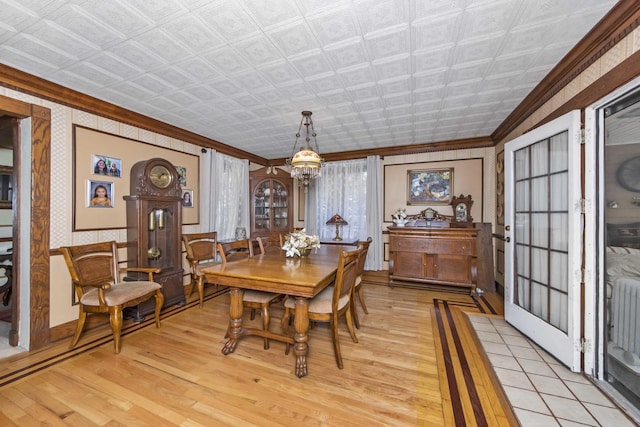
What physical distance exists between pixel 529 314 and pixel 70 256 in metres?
4.41

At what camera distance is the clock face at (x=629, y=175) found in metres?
2.00

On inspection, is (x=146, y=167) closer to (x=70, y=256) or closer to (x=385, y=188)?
(x=70, y=256)

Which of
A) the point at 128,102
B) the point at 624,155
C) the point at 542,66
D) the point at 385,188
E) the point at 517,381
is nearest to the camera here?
the point at 517,381

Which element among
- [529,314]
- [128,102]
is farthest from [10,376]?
[529,314]

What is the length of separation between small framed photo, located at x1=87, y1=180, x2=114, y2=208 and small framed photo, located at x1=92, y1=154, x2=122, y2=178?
0.12 meters

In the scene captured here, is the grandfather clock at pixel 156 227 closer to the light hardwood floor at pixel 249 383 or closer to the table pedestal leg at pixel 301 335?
the light hardwood floor at pixel 249 383

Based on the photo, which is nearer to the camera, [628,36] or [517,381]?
[628,36]

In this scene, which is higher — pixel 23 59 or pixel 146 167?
pixel 23 59

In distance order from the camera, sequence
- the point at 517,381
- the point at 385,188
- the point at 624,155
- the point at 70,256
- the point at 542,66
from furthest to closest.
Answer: the point at 385,188 → the point at 70,256 → the point at 542,66 → the point at 624,155 → the point at 517,381

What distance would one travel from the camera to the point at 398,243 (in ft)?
13.8

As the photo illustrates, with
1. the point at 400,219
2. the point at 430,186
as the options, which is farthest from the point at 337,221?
the point at 430,186

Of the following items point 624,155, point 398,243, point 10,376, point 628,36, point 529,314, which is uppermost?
point 628,36

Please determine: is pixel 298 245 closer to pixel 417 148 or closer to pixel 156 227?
pixel 156 227

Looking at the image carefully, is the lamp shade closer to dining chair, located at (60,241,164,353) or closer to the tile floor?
the tile floor
